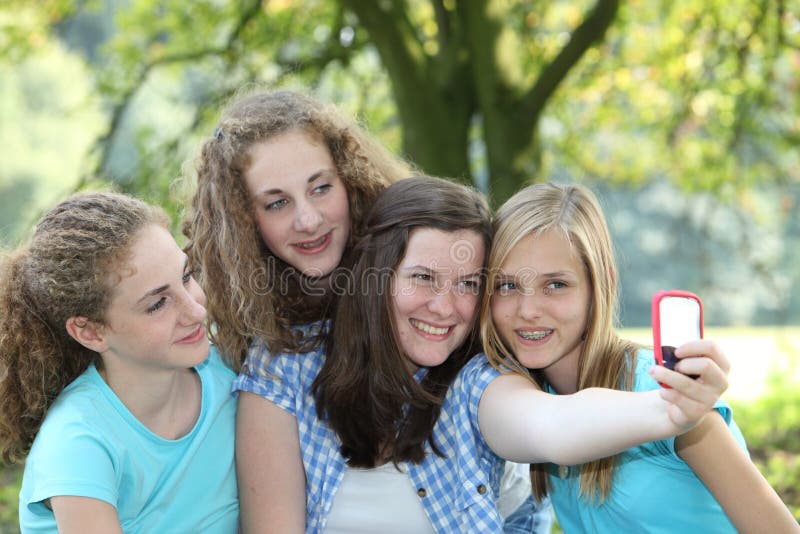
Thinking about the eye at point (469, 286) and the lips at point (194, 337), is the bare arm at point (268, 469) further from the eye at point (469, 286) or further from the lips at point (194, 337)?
the eye at point (469, 286)

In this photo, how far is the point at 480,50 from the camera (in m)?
5.41

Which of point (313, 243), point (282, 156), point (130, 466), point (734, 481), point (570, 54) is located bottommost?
point (130, 466)

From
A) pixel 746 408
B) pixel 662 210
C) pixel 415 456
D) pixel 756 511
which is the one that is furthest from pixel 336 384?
pixel 662 210

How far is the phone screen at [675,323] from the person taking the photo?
Answer: 1859 millimetres

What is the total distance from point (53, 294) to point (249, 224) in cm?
77

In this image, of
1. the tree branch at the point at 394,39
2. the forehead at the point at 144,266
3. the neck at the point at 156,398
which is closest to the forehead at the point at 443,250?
the forehead at the point at 144,266

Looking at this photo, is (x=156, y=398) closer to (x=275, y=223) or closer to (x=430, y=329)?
(x=275, y=223)

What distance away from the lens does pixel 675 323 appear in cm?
188

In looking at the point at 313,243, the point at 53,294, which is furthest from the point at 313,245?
the point at 53,294

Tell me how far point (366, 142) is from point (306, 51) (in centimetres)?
382

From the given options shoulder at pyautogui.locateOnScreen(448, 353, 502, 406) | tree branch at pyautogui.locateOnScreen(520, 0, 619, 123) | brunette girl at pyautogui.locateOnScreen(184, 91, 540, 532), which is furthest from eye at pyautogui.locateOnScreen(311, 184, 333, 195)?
tree branch at pyautogui.locateOnScreen(520, 0, 619, 123)

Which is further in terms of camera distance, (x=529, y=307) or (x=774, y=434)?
(x=774, y=434)

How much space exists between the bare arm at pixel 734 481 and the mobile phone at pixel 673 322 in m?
0.49

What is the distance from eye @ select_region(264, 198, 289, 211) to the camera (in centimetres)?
299
